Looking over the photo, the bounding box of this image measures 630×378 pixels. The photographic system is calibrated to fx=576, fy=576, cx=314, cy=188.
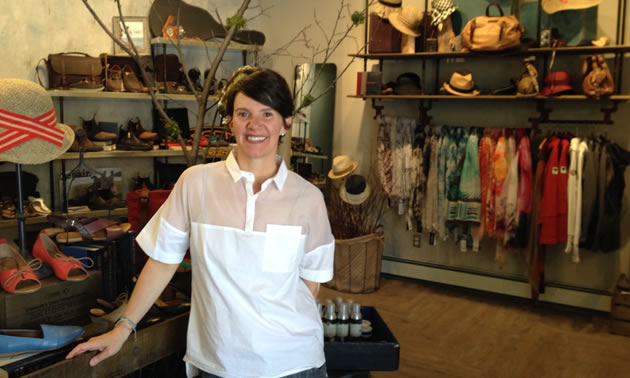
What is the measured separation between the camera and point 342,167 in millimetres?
5297

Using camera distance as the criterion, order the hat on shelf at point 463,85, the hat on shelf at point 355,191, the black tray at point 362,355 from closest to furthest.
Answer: the black tray at point 362,355
the hat on shelf at point 463,85
the hat on shelf at point 355,191

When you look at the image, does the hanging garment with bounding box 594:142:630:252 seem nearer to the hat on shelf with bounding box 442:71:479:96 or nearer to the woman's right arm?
the hat on shelf with bounding box 442:71:479:96

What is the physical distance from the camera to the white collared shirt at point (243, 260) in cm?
162

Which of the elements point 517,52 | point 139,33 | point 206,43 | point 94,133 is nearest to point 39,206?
point 94,133

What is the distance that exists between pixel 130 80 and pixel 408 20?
2.37m

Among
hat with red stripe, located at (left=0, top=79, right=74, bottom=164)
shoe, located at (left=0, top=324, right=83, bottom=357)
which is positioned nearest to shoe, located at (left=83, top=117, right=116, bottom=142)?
hat with red stripe, located at (left=0, top=79, right=74, bottom=164)

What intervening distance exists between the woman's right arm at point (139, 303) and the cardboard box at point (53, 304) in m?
0.31

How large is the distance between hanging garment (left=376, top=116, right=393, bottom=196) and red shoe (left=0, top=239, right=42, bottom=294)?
3.67 m

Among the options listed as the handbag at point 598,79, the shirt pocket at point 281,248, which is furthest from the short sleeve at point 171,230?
the handbag at point 598,79

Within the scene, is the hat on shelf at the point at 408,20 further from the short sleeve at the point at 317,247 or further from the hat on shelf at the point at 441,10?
the short sleeve at the point at 317,247

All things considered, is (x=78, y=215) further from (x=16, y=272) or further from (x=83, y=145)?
(x=16, y=272)

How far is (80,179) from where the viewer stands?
15.6 ft

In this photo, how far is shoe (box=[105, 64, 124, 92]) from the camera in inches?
182

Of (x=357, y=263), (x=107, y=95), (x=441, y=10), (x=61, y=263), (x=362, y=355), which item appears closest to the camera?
(x=61, y=263)
